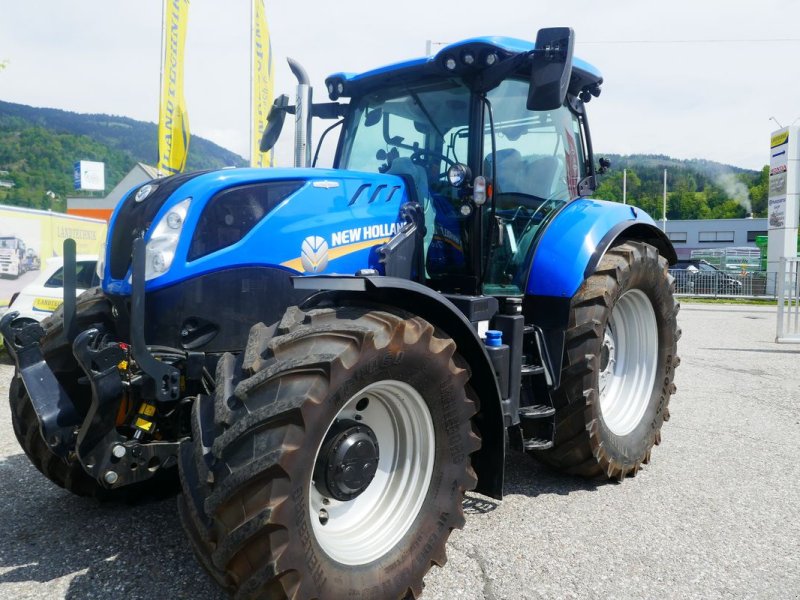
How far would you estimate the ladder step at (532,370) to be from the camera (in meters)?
3.66

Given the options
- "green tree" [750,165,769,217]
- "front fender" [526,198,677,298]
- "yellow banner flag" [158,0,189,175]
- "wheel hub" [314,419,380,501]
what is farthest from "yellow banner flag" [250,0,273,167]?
"green tree" [750,165,769,217]

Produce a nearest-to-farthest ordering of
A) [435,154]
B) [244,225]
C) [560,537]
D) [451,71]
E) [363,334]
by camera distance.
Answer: [363,334] → [244,225] → [560,537] → [451,71] → [435,154]

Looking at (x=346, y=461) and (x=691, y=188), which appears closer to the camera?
(x=346, y=461)

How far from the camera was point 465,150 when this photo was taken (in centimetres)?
375

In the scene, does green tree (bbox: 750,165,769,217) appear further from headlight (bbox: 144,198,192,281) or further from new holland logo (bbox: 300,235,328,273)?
headlight (bbox: 144,198,192,281)

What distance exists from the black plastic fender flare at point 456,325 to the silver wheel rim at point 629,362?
1.61 metres

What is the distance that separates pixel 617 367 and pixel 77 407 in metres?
3.40

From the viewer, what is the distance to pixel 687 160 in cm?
12619

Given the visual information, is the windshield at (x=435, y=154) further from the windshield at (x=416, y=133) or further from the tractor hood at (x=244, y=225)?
the tractor hood at (x=244, y=225)

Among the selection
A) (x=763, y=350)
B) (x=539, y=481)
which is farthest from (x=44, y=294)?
(x=763, y=350)

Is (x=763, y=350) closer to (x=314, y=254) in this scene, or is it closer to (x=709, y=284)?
(x=314, y=254)

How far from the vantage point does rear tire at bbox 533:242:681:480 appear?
3.83 m

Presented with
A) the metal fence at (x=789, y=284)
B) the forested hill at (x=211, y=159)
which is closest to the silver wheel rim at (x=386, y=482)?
the metal fence at (x=789, y=284)

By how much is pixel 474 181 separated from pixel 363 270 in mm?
916
